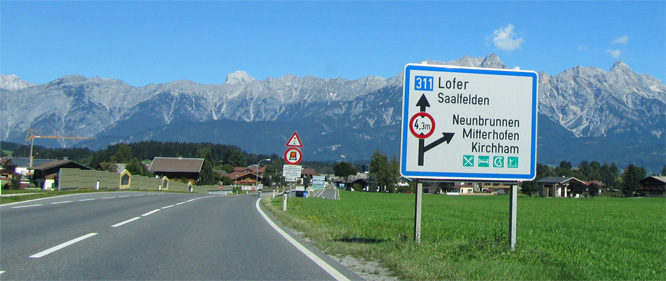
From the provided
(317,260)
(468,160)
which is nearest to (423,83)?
(468,160)

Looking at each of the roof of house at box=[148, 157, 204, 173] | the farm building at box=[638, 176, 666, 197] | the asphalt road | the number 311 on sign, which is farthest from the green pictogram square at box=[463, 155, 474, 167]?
the farm building at box=[638, 176, 666, 197]

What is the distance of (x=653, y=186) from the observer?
14262 cm

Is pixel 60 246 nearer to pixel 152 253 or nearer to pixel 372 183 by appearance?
pixel 152 253

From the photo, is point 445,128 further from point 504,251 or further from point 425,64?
point 504,251

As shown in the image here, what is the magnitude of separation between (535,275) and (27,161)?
12416 cm

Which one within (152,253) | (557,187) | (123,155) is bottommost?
(152,253)

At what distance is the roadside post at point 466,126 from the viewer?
10.3 metres

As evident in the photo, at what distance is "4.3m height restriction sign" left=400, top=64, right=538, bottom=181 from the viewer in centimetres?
1034

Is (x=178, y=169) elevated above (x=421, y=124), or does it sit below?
below

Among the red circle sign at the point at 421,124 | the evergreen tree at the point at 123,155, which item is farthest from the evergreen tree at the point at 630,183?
the red circle sign at the point at 421,124

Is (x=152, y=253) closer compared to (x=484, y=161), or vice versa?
(x=152, y=253)

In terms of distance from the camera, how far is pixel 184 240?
1109cm

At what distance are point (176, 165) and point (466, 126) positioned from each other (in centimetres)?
13928

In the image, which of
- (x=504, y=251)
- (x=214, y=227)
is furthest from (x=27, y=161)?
(x=504, y=251)
